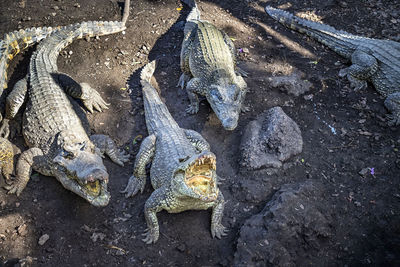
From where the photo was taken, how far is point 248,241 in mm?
3381

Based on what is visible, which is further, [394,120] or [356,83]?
[356,83]

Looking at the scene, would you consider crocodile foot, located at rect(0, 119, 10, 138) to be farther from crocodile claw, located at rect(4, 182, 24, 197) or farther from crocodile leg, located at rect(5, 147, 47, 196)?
crocodile claw, located at rect(4, 182, 24, 197)

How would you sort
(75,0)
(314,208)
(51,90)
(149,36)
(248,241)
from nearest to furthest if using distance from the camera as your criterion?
(248,241)
(314,208)
(51,90)
(149,36)
(75,0)

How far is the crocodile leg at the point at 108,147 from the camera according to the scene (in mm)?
4262

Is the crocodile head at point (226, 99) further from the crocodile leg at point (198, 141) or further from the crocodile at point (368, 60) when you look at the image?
the crocodile at point (368, 60)

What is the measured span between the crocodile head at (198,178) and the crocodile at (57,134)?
30.1 inches

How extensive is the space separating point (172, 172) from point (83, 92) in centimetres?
207

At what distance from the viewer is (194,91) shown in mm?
5020

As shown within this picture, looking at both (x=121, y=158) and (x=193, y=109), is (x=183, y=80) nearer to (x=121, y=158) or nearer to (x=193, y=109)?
(x=193, y=109)

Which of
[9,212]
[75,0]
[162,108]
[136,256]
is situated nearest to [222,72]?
[162,108]

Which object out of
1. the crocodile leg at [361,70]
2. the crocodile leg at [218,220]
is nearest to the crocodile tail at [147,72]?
the crocodile leg at [218,220]

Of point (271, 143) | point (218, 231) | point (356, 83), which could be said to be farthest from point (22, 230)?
point (356, 83)

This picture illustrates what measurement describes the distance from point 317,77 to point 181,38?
2.50m

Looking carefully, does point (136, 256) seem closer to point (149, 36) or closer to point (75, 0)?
point (149, 36)
